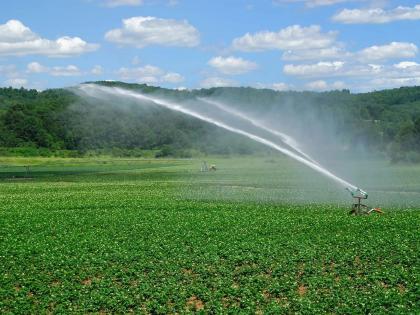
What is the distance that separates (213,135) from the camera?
469 feet

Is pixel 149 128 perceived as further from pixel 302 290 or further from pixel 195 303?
pixel 195 303

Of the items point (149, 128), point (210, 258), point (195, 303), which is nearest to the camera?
point (195, 303)

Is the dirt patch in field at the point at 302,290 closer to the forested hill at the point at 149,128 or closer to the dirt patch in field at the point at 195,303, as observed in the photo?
the dirt patch in field at the point at 195,303

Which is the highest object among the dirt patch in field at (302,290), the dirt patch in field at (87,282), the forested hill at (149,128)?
the forested hill at (149,128)

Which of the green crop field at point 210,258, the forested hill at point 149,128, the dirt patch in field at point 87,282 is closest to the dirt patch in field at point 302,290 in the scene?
the green crop field at point 210,258

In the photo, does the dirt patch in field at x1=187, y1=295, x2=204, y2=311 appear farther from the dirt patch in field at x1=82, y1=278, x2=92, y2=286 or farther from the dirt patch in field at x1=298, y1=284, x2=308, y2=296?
the dirt patch in field at x1=82, y1=278, x2=92, y2=286

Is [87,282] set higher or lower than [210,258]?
lower

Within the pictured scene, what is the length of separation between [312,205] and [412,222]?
10637mm

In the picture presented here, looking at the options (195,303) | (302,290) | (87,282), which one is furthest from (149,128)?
(195,303)

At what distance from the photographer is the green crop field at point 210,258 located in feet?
67.3

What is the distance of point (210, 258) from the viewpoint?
1001 inches

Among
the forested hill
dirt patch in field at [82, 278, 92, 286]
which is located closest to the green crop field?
dirt patch in field at [82, 278, 92, 286]

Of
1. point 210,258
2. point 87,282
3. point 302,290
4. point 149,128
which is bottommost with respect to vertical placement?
point 87,282

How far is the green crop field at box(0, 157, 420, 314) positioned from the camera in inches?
808
